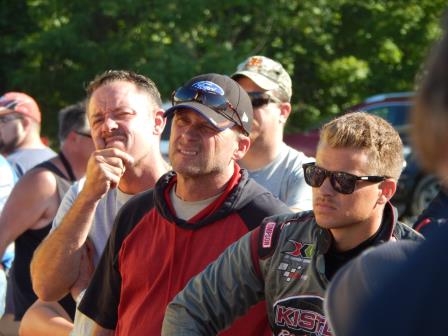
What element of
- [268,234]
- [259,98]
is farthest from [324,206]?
[259,98]

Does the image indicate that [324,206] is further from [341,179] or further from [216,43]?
[216,43]

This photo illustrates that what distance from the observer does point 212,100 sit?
11.9ft

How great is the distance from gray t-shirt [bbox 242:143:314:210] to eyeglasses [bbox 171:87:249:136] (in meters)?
1.10

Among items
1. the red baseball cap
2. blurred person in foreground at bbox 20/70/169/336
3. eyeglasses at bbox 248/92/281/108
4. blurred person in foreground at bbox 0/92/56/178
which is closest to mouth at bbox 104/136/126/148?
blurred person in foreground at bbox 20/70/169/336

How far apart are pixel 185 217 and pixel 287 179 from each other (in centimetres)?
147

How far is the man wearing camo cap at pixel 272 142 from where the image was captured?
486 cm

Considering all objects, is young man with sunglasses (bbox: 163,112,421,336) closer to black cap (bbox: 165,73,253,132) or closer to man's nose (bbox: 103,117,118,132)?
black cap (bbox: 165,73,253,132)

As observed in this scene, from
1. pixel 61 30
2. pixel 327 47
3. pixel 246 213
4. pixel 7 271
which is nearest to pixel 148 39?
pixel 61 30

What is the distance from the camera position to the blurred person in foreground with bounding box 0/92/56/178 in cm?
783

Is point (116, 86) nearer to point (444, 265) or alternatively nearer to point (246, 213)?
point (246, 213)

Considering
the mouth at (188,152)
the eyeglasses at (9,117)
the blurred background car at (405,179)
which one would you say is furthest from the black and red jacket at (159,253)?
the blurred background car at (405,179)

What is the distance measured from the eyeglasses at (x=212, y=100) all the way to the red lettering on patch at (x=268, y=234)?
28.7 inches

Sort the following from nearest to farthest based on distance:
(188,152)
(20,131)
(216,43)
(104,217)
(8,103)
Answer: (188,152) < (104,217) < (20,131) < (8,103) < (216,43)

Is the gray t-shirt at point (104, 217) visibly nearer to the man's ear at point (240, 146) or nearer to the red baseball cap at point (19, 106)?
the man's ear at point (240, 146)
